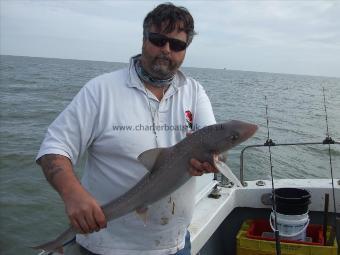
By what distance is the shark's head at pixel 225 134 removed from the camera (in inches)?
106

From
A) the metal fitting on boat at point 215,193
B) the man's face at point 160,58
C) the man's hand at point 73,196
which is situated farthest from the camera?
the metal fitting on boat at point 215,193

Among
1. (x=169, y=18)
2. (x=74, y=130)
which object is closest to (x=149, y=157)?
(x=74, y=130)

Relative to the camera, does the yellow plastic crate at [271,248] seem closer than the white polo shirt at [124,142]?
No

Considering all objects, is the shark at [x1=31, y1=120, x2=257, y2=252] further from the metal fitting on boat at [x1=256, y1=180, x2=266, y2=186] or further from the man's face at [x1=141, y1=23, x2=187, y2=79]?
the metal fitting on boat at [x1=256, y1=180, x2=266, y2=186]

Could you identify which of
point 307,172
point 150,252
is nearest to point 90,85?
point 150,252

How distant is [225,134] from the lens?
2732 mm

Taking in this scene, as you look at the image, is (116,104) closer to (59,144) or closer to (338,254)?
(59,144)

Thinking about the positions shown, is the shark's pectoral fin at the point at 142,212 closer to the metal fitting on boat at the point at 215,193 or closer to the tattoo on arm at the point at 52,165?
the tattoo on arm at the point at 52,165

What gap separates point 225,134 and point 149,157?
1.63 feet

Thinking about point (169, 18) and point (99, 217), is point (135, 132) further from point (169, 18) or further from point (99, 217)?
point (169, 18)

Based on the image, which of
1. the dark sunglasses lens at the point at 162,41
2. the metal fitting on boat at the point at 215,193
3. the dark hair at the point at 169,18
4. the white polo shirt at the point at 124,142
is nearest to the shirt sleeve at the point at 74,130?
the white polo shirt at the point at 124,142

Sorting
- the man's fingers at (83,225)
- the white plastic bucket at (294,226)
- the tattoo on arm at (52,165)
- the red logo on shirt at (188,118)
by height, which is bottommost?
the white plastic bucket at (294,226)

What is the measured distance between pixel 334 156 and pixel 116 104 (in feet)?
55.7

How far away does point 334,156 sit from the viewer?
18141 mm
